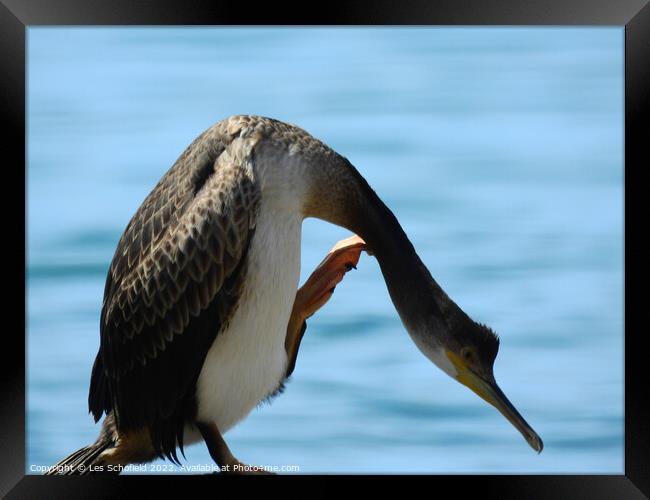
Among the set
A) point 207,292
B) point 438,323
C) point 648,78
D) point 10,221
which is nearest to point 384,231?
point 438,323

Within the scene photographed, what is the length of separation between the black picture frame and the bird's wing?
0.39m

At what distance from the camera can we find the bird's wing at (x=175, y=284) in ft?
11.2

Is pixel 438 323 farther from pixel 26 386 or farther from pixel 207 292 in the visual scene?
pixel 26 386

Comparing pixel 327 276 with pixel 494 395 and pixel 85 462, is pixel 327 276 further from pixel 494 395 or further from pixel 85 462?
pixel 85 462

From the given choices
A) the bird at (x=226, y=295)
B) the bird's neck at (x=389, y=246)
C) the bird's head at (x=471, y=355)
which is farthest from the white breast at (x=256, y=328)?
the bird's head at (x=471, y=355)

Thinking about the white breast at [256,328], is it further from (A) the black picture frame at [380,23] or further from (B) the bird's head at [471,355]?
(B) the bird's head at [471,355]

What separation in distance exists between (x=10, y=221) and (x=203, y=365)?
103 cm

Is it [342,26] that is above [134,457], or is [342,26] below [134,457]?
above

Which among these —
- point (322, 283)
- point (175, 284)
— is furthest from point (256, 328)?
point (322, 283)

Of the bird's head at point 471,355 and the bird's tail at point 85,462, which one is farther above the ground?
the bird's head at point 471,355

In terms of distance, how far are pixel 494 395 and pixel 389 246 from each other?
738 millimetres

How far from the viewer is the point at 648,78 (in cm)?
379

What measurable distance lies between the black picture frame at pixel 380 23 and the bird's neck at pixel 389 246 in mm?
657

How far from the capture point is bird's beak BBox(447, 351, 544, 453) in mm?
3689
